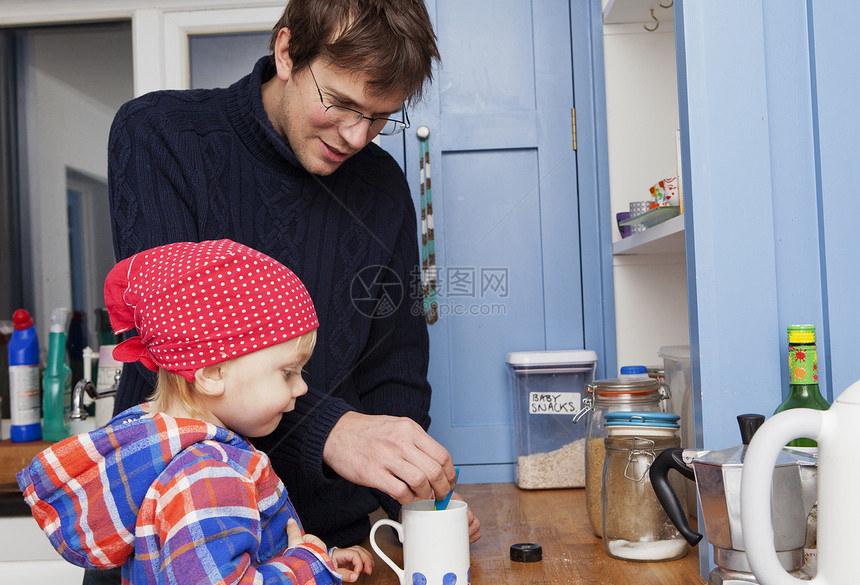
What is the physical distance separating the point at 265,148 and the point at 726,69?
26.0 inches

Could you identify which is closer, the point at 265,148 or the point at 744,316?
the point at 744,316

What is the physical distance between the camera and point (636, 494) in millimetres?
951

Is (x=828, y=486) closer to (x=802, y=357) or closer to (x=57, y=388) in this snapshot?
(x=802, y=357)

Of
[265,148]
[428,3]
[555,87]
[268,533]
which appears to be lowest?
A: [268,533]

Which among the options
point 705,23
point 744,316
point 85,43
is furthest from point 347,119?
point 85,43

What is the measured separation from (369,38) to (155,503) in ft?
2.11

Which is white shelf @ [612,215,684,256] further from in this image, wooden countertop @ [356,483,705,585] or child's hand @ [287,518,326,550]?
child's hand @ [287,518,326,550]

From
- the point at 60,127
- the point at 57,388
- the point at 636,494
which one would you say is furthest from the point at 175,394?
the point at 60,127

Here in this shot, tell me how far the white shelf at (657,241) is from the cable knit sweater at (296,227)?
417 millimetres

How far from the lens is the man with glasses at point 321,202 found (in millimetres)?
986

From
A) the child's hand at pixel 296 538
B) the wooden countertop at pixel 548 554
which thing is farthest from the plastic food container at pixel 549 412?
the child's hand at pixel 296 538

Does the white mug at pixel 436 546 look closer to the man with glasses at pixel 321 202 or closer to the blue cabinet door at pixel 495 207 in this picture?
the man with glasses at pixel 321 202

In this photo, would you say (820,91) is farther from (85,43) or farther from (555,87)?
(85,43)

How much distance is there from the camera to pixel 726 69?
34.1 inches
